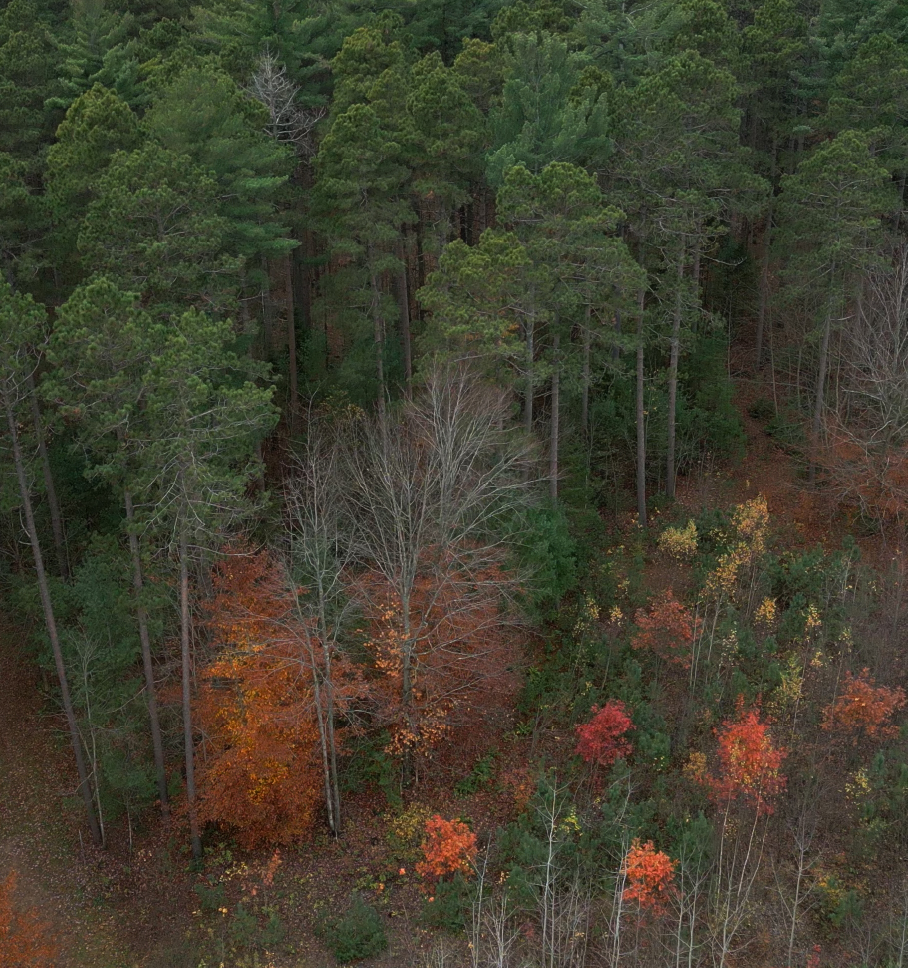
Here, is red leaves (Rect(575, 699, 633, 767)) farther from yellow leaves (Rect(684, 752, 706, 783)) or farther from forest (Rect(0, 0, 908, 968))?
yellow leaves (Rect(684, 752, 706, 783))

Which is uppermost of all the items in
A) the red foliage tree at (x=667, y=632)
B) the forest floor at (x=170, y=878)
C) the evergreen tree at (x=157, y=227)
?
the evergreen tree at (x=157, y=227)

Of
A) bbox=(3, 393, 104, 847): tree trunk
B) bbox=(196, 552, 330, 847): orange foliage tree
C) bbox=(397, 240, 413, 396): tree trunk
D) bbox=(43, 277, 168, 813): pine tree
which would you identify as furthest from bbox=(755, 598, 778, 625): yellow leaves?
bbox=(3, 393, 104, 847): tree trunk

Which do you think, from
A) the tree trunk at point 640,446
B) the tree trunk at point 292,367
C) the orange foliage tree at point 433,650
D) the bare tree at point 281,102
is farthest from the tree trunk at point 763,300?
the orange foliage tree at point 433,650

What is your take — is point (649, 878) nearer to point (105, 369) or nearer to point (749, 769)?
point (749, 769)

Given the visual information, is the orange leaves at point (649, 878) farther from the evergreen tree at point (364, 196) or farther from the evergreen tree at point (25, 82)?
the evergreen tree at point (25, 82)

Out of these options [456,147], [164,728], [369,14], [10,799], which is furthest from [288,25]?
[10,799]

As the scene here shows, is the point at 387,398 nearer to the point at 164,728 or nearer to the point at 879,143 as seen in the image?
the point at 164,728

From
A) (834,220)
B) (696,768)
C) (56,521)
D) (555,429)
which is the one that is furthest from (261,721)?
(834,220)
